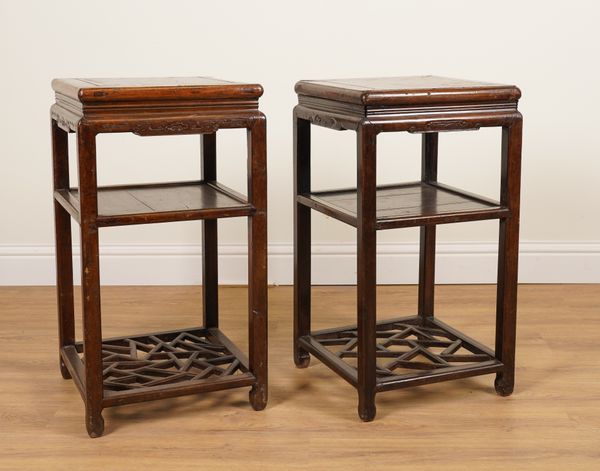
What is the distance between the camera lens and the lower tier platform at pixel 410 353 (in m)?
2.19

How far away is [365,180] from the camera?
2.01m

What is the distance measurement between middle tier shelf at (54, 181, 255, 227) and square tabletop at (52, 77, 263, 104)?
24 centimetres

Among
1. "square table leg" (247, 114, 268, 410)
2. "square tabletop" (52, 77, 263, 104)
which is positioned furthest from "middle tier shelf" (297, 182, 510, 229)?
"square tabletop" (52, 77, 263, 104)

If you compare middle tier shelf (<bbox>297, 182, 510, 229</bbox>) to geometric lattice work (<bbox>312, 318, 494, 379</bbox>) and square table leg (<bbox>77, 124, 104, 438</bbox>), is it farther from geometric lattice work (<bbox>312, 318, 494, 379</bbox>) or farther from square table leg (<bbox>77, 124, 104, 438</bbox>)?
square table leg (<bbox>77, 124, 104, 438</bbox>)

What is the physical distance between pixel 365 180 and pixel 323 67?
1.25m

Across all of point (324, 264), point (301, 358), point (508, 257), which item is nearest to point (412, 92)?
point (508, 257)

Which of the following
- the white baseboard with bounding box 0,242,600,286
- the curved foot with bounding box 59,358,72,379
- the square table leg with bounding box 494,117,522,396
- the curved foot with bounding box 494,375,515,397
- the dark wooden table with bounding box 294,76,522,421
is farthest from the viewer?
the white baseboard with bounding box 0,242,600,286

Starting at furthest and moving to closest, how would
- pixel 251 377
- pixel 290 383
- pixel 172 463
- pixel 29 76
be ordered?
pixel 29 76, pixel 290 383, pixel 251 377, pixel 172 463

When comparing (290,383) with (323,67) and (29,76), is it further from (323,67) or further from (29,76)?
(29,76)

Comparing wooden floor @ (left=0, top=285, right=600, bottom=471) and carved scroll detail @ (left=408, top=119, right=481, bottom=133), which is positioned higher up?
carved scroll detail @ (left=408, top=119, right=481, bottom=133)

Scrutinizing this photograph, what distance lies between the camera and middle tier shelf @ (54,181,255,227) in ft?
6.52

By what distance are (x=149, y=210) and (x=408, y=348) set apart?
35.6 inches

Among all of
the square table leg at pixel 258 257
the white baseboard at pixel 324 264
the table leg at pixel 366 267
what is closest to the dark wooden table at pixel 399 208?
the table leg at pixel 366 267

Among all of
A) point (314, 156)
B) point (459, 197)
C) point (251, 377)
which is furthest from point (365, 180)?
point (314, 156)
